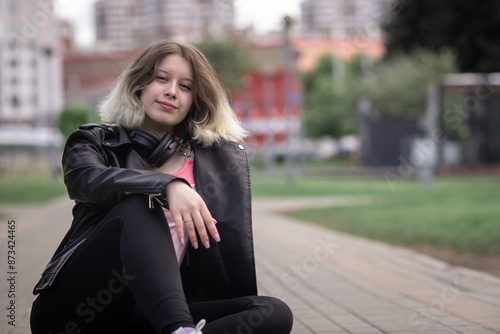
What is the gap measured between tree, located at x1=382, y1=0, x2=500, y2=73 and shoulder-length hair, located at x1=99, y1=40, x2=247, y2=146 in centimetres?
2750

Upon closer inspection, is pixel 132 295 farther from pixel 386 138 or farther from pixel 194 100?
pixel 386 138

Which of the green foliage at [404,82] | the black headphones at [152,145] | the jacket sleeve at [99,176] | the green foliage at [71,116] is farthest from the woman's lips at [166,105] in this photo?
the green foliage at [404,82]

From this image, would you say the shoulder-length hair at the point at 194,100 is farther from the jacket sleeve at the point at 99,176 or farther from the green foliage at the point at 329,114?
the green foliage at the point at 329,114

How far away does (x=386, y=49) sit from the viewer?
41750mm

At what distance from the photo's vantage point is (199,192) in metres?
2.81

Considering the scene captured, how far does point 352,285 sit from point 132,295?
3236 mm

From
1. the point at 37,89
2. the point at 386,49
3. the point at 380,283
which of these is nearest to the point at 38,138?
the point at 386,49

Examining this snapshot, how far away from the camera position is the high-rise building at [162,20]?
165 feet

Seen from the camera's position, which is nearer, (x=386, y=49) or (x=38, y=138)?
(x=386, y=49)

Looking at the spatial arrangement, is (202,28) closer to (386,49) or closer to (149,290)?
(386,49)

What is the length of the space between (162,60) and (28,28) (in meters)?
17.6

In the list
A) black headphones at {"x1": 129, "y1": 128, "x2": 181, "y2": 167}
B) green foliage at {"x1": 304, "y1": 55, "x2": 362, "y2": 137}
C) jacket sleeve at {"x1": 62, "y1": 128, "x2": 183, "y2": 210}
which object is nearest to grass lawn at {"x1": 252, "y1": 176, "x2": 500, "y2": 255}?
black headphones at {"x1": 129, "y1": 128, "x2": 181, "y2": 167}

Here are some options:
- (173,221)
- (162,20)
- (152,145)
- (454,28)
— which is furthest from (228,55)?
(173,221)

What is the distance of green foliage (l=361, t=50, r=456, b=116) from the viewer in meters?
38.6
